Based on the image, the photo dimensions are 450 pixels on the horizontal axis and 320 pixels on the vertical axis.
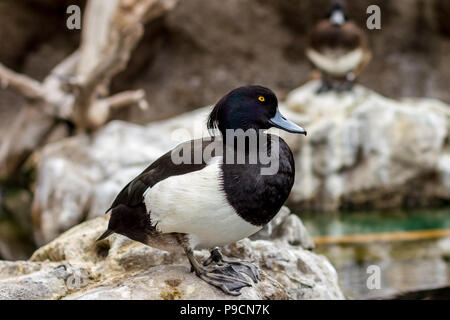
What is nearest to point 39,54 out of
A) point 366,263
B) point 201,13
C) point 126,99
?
point 201,13

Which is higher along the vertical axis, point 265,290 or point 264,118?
point 264,118

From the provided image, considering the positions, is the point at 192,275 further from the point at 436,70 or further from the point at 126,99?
the point at 436,70

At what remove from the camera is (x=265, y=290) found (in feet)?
8.10

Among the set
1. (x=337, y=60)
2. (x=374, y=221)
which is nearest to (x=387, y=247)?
(x=374, y=221)

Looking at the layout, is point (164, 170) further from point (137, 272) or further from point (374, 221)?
point (374, 221)

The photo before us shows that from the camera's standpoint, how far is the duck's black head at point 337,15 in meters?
7.73

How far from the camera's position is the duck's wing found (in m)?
2.30

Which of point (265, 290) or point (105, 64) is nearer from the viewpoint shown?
point (265, 290)

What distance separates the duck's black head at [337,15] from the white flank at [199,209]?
234 inches

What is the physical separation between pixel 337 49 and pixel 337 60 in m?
0.15

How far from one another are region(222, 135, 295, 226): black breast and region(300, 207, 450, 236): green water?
384 centimetres

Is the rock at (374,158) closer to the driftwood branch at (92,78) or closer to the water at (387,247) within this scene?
the water at (387,247)

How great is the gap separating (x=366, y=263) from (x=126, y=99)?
3.68 meters
